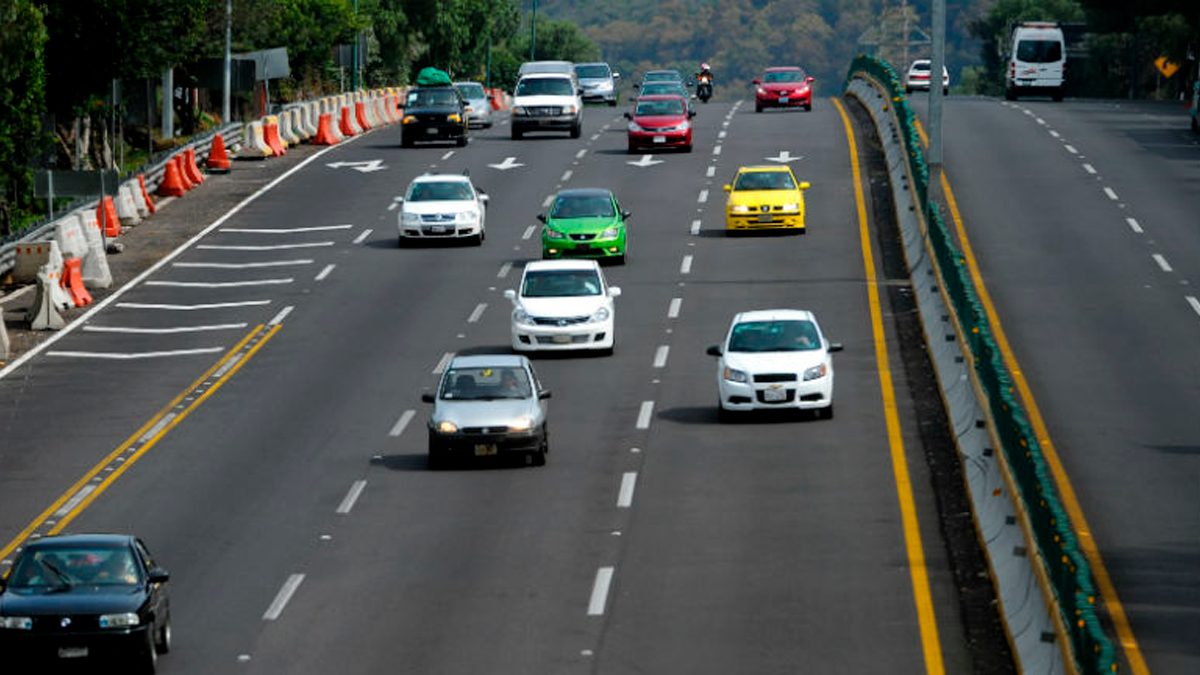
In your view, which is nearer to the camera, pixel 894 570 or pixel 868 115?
pixel 894 570

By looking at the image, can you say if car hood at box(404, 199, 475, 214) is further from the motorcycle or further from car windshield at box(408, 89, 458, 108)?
the motorcycle

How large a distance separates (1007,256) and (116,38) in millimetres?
29202

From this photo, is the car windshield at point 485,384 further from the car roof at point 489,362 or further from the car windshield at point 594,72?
the car windshield at point 594,72

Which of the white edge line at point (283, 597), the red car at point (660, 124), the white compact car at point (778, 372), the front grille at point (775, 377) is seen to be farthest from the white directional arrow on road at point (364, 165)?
the white edge line at point (283, 597)

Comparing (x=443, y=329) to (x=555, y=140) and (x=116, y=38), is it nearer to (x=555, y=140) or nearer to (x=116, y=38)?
(x=116, y=38)

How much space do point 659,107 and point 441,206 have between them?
18.4 meters

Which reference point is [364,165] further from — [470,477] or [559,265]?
[470,477]

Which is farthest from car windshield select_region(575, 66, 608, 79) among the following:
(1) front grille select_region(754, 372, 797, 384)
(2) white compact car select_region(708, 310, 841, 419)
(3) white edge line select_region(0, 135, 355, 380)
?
(1) front grille select_region(754, 372, 797, 384)

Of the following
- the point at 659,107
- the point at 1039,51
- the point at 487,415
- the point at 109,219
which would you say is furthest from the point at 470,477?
the point at 1039,51

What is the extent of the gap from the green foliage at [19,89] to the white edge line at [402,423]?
18892mm

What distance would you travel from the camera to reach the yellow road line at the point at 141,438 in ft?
96.9

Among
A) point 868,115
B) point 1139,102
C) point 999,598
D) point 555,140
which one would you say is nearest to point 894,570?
point 999,598

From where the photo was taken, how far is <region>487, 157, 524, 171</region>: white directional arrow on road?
6838 cm

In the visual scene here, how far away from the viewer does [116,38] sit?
67.9 meters
